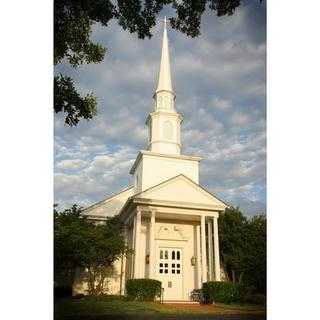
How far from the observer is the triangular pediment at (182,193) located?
8258 mm

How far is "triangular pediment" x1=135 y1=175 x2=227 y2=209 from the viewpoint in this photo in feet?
27.1

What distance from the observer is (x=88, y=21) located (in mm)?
3775

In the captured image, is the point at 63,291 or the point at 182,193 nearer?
the point at 63,291

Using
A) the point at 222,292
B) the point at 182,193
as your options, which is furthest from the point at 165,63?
the point at 182,193

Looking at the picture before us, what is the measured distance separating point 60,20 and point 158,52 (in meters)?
1.37

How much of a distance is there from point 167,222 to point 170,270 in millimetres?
859

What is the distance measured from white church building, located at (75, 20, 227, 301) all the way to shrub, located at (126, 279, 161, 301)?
1.73ft

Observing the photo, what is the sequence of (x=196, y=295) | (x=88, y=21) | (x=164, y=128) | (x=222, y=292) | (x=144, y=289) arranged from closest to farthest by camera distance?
(x=88, y=21) → (x=222, y=292) → (x=144, y=289) → (x=196, y=295) → (x=164, y=128)

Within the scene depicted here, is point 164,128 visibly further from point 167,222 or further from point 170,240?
point 170,240

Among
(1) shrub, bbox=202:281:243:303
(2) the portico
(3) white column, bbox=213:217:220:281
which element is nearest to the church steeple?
(2) the portico

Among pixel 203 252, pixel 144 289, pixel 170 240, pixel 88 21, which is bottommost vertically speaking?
pixel 144 289

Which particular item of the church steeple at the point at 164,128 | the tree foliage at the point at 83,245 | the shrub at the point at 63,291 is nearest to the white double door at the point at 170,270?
the tree foliage at the point at 83,245
